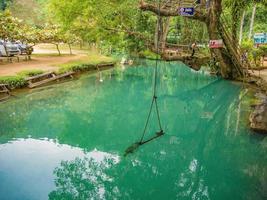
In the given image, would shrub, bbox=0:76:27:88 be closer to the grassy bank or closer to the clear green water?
the grassy bank

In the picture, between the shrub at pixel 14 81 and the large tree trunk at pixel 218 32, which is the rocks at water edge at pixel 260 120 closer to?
the large tree trunk at pixel 218 32

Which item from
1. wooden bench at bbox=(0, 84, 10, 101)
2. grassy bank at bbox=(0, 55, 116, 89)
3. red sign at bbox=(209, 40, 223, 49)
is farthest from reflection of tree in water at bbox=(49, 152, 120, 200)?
red sign at bbox=(209, 40, 223, 49)

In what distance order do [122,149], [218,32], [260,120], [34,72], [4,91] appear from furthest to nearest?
[218,32] → [34,72] → [4,91] → [260,120] → [122,149]

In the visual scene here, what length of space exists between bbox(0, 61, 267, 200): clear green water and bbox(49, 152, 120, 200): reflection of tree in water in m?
0.02

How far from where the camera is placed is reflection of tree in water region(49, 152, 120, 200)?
23.7 feet

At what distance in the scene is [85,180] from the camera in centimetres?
804

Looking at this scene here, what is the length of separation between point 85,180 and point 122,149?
2027mm

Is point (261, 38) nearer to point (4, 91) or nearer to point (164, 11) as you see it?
point (164, 11)

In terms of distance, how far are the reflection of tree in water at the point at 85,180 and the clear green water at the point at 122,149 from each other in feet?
0.08

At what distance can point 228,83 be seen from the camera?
20.6 m

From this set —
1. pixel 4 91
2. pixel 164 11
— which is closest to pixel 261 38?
pixel 164 11

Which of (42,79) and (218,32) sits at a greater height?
(218,32)

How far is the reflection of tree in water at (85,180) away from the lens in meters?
7.22

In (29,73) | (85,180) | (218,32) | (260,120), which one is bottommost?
(85,180)
